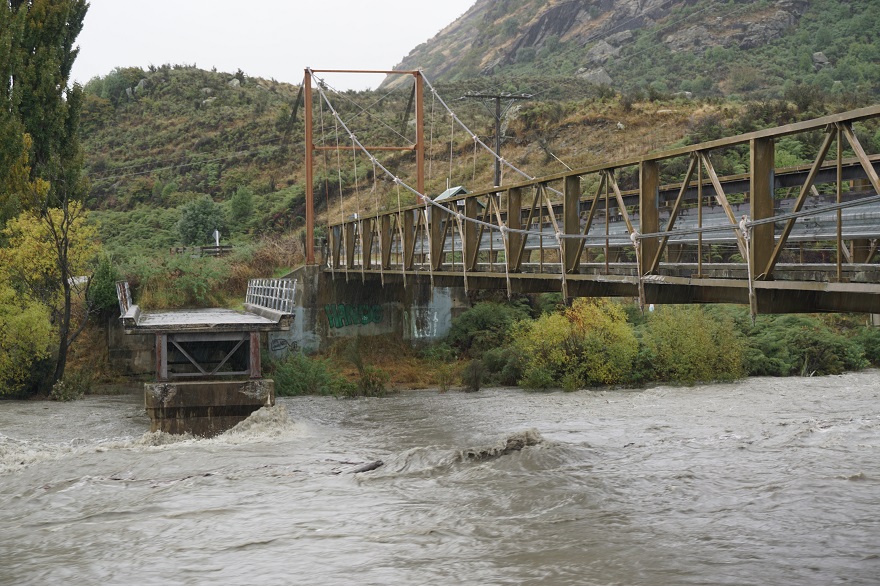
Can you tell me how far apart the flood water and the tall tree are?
6390mm

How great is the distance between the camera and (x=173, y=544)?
10383 millimetres

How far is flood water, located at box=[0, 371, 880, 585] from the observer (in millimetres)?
9336

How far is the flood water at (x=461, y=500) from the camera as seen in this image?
9336 millimetres

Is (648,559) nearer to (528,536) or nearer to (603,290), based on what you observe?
(528,536)

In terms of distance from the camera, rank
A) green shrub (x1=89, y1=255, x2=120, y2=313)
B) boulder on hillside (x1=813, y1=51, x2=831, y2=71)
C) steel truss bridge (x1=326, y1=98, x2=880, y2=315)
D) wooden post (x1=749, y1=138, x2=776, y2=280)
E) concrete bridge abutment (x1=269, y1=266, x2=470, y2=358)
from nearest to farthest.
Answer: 1. steel truss bridge (x1=326, y1=98, x2=880, y2=315)
2. wooden post (x1=749, y1=138, x2=776, y2=280)
3. green shrub (x1=89, y1=255, x2=120, y2=313)
4. concrete bridge abutment (x1=269, y1=266, x2=470, y2=358)
5. boulder on hillside (x1=813, y1=51, x2=831, y2=71)

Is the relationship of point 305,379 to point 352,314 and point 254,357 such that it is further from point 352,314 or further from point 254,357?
point 254,357

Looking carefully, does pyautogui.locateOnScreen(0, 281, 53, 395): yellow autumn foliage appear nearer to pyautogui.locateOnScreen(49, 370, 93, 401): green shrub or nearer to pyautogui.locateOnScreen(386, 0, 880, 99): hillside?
pyautogui.locateOnScreen(49, 370, 93, 401): green shrub

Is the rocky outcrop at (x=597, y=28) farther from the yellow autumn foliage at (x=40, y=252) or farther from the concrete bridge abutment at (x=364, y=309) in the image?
the yellow autumn foliage at (x=40, y=252)

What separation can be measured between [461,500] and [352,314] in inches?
698

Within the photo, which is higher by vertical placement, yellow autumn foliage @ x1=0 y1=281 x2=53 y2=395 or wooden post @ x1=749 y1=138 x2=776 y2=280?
wooden post @ x1=749 y1=138 x2=776 y2=280

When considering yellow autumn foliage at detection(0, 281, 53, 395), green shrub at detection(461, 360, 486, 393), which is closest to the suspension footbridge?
green shrub at detection(461, 360, 486, 393)

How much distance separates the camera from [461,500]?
1179 centimetres

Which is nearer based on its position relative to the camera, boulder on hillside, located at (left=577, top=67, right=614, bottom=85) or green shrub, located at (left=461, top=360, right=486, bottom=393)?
green shrub, located at (left=461, top=360, right=486, bottom=393)

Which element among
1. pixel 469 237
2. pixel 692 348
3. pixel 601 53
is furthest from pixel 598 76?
pixel 469 237
